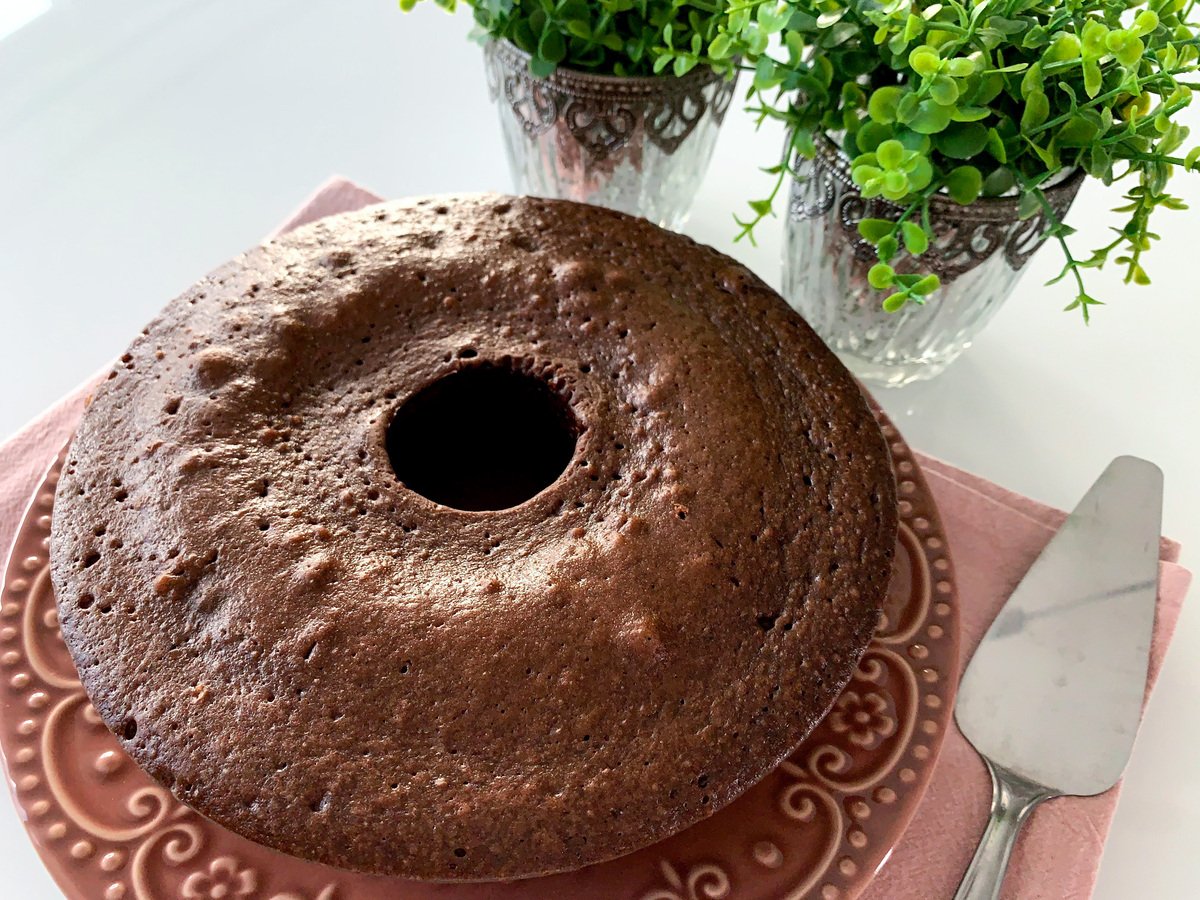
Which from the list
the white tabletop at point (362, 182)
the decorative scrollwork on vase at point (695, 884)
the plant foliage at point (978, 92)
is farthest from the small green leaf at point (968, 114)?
the decorative scrollwork on vase at point (695, 884)

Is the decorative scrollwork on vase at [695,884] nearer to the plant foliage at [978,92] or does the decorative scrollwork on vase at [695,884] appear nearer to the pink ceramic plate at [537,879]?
the pink ceramic plate at [537,879]

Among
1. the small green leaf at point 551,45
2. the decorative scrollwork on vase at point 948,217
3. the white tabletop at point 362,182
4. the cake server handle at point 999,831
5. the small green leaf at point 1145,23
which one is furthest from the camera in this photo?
the white tabletop at point 362,182

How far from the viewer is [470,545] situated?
1.01 m

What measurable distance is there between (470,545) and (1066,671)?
0.66 m

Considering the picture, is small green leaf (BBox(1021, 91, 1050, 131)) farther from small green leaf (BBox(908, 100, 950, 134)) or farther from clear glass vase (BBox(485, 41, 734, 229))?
clear glass vase (BBox(485, 41, 734, 229))

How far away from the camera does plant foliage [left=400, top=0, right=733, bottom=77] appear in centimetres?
117

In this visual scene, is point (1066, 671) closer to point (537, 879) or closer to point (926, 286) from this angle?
point (926, 286)

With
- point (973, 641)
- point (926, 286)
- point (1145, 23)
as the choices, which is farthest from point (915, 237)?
point (973, 641)

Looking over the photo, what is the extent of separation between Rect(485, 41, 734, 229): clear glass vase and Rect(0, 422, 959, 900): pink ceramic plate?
0.76 metres

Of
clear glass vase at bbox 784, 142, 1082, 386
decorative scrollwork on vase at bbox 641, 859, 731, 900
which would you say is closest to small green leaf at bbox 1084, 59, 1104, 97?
clear glass vase at bbox 784, 142, 1082, 386

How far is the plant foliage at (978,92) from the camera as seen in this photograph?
0.93 meters

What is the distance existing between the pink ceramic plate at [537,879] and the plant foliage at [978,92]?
428 millimetres

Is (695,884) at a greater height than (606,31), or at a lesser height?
lesser

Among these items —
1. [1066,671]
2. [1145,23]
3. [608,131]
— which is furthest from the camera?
Answer: [608,131]
